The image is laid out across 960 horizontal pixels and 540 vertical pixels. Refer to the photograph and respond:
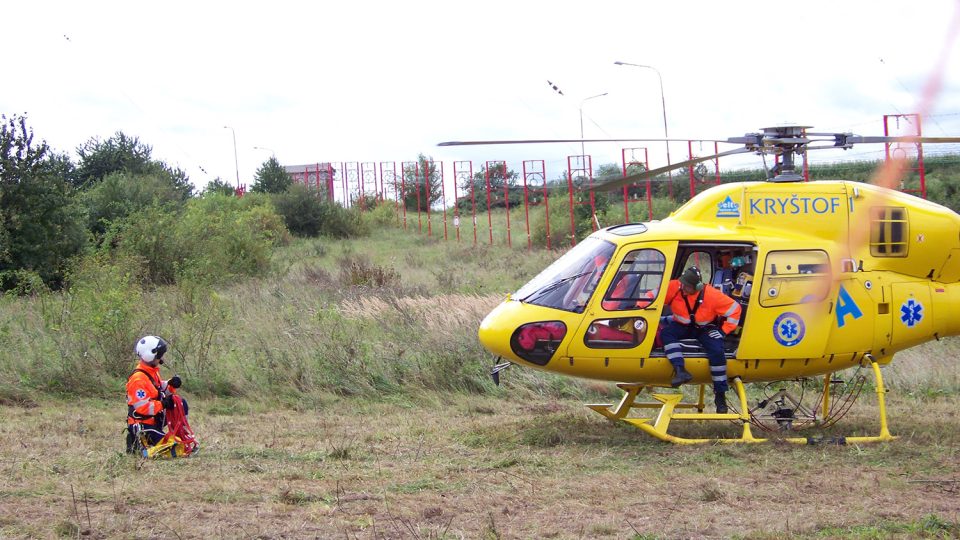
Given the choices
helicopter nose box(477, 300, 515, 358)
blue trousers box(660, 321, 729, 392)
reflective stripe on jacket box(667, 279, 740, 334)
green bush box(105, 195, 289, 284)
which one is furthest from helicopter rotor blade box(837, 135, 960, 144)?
green bush box(105, 195, 289, 284)

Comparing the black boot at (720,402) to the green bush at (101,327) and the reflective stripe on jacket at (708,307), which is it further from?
the green bush at (101,327)

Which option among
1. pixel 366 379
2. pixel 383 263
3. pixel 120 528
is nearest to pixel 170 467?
pixel 120 528

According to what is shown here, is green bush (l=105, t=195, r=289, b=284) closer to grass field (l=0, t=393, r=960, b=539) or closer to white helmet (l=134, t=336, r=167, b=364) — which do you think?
grass field (l=0, t=393, r=960, b=539)

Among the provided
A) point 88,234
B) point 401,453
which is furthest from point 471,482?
point 88,234

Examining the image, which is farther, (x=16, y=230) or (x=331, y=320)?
(x=16, y=230)

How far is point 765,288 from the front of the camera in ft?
30.5

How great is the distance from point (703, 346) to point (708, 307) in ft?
1.36

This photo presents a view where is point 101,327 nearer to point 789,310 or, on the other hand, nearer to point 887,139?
point 789,310

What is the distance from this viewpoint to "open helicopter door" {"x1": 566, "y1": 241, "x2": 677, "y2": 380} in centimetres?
916

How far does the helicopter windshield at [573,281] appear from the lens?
924 centimetres

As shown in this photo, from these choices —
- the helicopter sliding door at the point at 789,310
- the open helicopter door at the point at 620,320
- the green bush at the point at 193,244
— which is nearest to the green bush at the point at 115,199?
the green bush at the point at 193,244

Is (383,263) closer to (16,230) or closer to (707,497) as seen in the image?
(16,230)

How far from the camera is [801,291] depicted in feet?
30.7

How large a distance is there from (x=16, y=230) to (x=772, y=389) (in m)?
17.6
